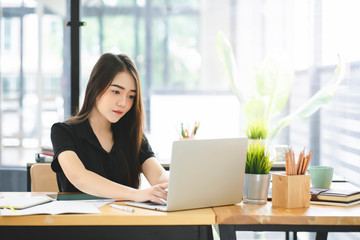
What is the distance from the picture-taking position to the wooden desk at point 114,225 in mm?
1597

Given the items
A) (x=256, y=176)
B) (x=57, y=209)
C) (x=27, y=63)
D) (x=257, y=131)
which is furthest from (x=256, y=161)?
(x=27, y=63)

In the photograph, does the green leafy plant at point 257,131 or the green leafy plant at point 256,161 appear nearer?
the green leafy plant at point 256,161

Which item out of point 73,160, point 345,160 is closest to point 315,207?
point 73,160

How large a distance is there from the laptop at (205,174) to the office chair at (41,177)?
35.5 inches

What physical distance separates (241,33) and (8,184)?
2.14 metres

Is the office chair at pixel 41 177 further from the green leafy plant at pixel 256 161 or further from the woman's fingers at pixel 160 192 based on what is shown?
the green leafy plant at pixel 256 161

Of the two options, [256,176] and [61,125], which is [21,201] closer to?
[61,125]

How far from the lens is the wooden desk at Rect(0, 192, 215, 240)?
1.60 meters

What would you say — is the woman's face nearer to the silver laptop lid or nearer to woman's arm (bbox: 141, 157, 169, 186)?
woman's arm (bbox: 141, 157, 169, 186)

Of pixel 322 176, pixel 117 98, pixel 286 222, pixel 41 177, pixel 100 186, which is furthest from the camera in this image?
pixel 41 177

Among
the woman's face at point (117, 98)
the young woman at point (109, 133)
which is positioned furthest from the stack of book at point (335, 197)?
the woman's face at point (117, 98)

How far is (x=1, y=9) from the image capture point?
3.76 metres

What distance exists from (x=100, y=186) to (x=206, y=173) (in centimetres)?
48

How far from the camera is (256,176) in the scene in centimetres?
183
